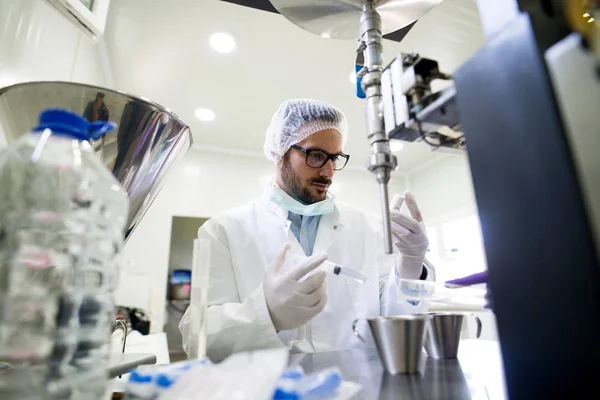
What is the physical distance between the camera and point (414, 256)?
2.71 feet

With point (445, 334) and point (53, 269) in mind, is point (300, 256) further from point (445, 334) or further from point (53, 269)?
point (53, 269)

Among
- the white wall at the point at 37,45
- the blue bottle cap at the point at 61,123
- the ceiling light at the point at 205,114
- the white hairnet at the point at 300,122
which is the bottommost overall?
the blue bottle cap at the point at 61,123

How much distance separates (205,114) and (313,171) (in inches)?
64.5

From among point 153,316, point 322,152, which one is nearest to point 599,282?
point 322,152

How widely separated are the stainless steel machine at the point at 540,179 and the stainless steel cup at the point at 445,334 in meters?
0.28

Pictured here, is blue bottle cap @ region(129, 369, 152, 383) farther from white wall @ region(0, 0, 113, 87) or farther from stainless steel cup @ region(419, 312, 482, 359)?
white wall @ region(0, 0, 113, 87)

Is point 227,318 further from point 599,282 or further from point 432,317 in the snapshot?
point 599,282

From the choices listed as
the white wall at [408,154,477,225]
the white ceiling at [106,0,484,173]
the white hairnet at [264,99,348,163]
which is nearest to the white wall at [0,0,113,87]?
the white ceiling at [106,0,484,173]

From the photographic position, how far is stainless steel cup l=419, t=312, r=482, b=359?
0.50 metres

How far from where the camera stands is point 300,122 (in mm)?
1050

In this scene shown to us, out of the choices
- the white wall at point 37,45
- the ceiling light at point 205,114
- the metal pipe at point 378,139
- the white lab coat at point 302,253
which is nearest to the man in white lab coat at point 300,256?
the white lab coat at point 302,253

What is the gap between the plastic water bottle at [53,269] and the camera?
25 centimetres

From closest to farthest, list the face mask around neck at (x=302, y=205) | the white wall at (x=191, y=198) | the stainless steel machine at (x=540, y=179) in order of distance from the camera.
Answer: the stainless steel machine at (x=540, y=179) < the face mask around neck at (x=302, y=205) < the white wall at (x=191, y=198)

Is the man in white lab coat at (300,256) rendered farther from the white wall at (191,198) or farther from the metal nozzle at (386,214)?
the white wall at (191,198)
